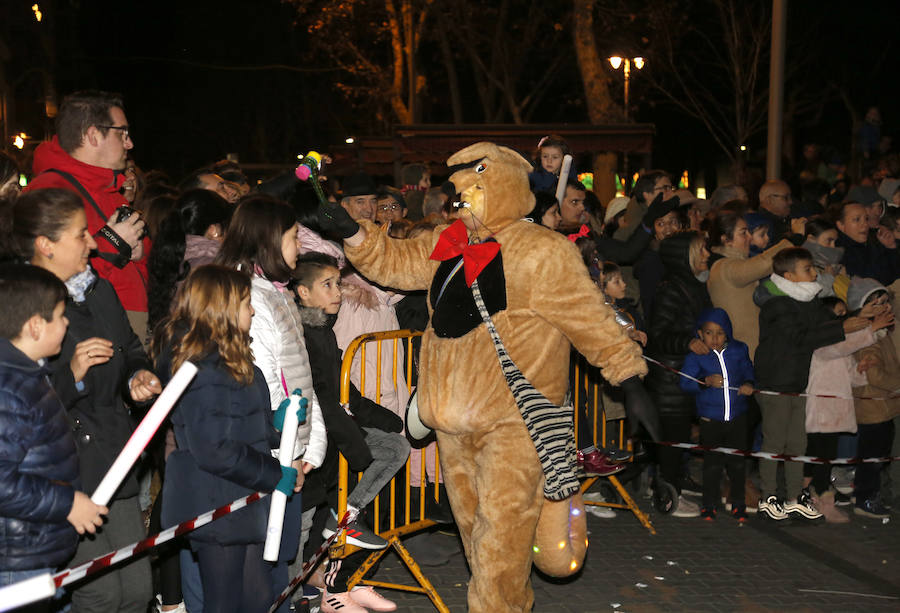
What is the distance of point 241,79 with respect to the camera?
148 ft

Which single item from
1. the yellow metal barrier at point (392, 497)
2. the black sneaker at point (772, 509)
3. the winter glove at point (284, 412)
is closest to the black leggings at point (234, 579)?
the winter glove at point (284, 412)

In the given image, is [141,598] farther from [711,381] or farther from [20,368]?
[711,381]

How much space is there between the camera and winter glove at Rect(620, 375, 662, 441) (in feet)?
15.8

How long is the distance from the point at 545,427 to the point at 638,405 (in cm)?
48

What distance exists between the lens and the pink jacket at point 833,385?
25.5 feet

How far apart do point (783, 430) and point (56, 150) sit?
18.2 feet

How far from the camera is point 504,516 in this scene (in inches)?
187

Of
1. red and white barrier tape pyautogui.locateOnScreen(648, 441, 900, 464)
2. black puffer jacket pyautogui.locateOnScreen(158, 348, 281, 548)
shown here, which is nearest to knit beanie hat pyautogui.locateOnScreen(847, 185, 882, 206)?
red and white barrier tape pyautogui.locateOnScreen(648, 441, 900, 464)

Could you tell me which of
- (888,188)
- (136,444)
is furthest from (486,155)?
(888,188)

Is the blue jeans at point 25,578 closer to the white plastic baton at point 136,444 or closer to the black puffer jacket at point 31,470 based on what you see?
the black puffer jacket at point 31,470

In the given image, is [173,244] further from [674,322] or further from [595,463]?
[674,322]

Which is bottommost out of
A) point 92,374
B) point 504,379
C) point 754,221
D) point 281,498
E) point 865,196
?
point 281,498

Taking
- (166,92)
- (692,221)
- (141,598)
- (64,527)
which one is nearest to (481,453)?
(141,598)

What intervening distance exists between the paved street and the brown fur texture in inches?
41.6
